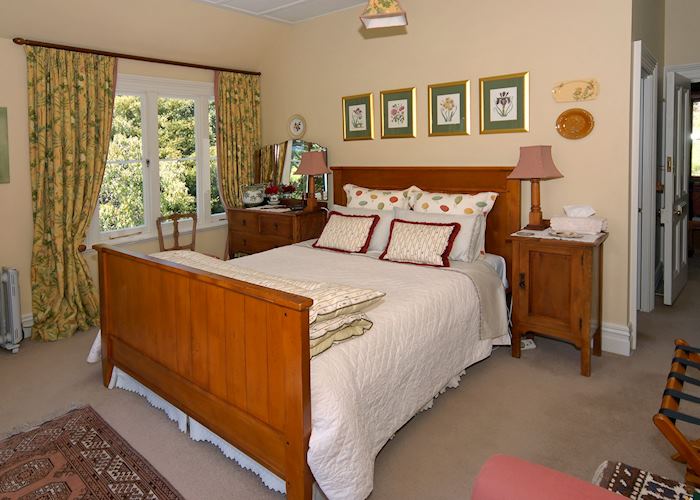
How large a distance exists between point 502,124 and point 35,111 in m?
3.48

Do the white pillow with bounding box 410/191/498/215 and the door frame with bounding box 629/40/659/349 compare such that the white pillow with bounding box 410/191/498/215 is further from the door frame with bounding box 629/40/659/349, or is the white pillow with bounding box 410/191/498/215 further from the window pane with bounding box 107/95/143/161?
the window pane with bounding box 107/95/143/161

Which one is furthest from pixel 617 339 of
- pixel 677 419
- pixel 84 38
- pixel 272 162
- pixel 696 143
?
pixel 696 143

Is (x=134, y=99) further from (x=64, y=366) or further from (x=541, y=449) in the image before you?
(x=541, y=449)

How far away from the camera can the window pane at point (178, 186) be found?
5023 mm

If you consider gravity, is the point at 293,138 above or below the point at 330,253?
above

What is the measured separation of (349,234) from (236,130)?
208cm

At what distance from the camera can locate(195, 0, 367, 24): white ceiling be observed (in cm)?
441

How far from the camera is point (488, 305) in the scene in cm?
343

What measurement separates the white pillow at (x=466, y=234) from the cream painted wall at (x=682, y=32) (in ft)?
8.21

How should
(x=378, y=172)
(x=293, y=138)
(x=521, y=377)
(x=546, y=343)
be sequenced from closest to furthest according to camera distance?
(x=521, y=377) < (x=546, y=343) < (x=378, y=172) < (x=293, y=138)

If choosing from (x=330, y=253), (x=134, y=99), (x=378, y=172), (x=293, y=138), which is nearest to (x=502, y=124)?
(x=378, y=172)

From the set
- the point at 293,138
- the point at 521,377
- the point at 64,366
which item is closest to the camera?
the point at 521,377

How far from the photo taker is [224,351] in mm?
2287

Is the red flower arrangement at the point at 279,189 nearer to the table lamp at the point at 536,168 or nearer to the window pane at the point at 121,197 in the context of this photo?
the window pane at the point at 121,197
